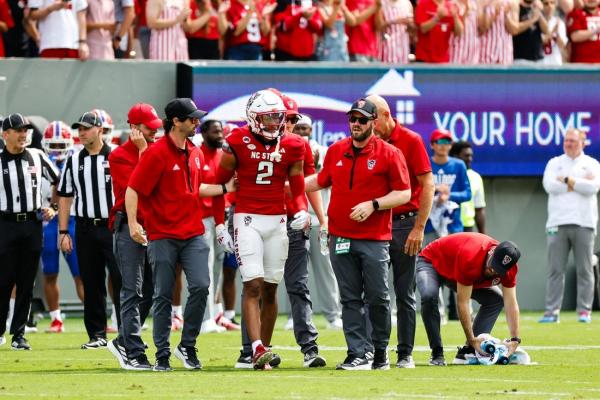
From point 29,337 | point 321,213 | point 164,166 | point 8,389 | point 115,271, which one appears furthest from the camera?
point 29,337

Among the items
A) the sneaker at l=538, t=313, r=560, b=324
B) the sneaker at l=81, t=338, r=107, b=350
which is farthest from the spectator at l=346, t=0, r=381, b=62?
the sneaker at l=81, t=338, r=107, b=350

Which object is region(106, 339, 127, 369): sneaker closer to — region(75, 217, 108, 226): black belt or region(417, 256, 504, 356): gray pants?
region(75, 217, 108, 226): black belt

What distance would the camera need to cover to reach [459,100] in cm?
1986

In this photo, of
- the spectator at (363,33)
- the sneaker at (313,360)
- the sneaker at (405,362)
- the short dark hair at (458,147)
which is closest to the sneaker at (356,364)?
the sneaker at (405,362)

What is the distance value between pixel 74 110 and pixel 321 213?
7042 millimetres

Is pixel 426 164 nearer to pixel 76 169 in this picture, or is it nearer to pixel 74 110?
pixel 76 169

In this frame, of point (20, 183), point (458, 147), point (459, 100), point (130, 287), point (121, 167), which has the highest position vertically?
point (121, 167)

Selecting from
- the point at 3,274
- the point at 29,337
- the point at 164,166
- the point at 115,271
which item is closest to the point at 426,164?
the point at 164,166

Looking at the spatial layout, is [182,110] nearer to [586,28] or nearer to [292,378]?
[292,378]

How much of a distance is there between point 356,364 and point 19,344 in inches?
158

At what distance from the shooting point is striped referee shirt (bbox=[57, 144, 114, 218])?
44.8ft

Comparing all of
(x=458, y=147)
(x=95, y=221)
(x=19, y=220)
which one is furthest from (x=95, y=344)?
(x=458, y=147)

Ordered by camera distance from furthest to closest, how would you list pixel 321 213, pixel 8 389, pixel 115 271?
pixel 115 271, pixel 321 213, pixel 8 389

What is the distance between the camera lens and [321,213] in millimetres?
12234
